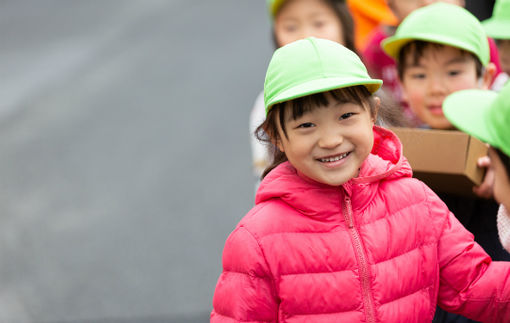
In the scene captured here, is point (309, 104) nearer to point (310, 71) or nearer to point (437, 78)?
point (310, 71)

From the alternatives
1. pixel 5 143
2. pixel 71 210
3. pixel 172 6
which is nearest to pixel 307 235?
pixel 71 210

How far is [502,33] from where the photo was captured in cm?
302

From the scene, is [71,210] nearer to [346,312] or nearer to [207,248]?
[207,248]

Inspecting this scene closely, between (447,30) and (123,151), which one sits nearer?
(447,30)

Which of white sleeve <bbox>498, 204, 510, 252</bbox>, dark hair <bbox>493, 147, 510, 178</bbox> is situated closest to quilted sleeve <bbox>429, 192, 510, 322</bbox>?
white sleeve <bbox>498, 204, 510, 252</bbox>

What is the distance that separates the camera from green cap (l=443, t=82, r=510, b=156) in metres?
1.75

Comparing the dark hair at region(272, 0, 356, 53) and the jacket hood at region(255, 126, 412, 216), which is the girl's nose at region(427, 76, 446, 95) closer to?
the jacket hood at region(255, 126, 412, 216)

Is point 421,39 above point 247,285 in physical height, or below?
above

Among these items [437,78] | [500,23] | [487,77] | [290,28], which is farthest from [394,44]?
[290,28]

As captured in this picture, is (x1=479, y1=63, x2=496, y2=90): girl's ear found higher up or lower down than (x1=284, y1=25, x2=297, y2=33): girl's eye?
lower down

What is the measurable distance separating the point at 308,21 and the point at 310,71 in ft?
5.43

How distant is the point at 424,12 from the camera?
2.59 meters

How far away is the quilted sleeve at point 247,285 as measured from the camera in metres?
1.85

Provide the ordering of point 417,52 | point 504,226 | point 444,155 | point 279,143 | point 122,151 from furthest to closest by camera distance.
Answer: point 122,151, point 417,52, point 444,155, point 504,226, point 279,143
